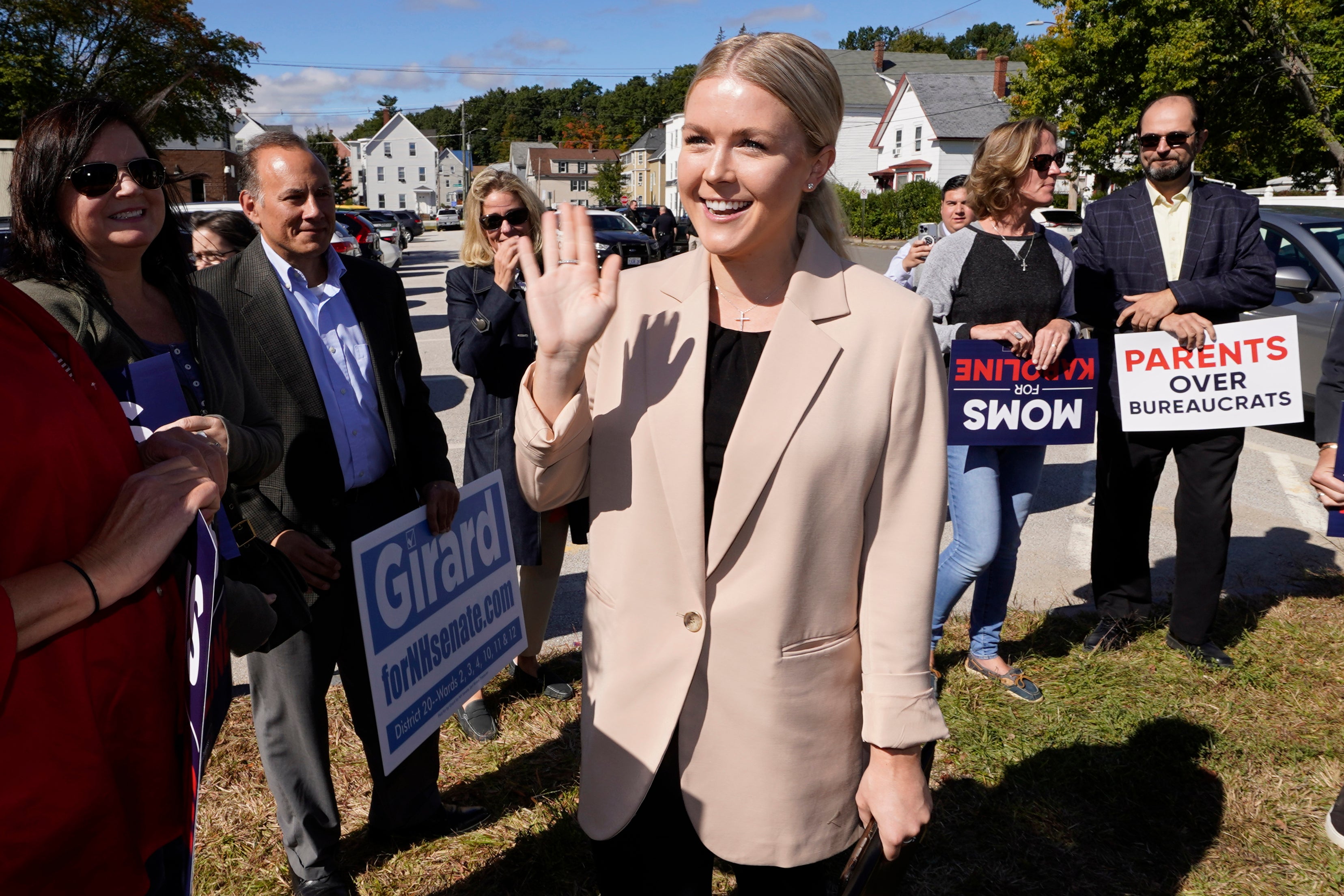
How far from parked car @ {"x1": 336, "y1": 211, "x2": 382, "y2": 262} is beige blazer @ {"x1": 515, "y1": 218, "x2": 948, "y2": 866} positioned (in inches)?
847

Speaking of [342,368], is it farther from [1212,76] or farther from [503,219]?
[1212,76]

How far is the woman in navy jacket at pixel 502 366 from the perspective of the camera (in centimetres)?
378

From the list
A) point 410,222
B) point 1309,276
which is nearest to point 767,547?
point 1309,276

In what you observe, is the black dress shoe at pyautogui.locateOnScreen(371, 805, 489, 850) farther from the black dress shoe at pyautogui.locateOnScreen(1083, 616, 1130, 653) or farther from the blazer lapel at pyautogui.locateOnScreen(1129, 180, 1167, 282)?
the blazer lapel at pyautogui.locateOnScreen(1129, 180, 1167, 282)

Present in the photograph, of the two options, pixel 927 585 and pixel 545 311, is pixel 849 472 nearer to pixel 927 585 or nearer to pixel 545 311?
pixel 927 585

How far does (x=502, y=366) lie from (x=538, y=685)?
4.75 feet

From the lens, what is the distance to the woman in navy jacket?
149 inches

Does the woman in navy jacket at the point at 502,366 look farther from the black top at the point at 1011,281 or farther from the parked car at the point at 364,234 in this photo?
the parked car at the point at 364,234

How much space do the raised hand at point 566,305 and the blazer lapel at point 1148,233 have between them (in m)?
3.32

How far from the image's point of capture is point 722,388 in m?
1.94

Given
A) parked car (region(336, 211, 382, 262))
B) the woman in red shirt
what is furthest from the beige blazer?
parked car (region(336, 211, 382, 262))

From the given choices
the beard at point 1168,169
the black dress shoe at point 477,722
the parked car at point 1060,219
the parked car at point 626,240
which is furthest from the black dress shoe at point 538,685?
the parked car at point 626,240

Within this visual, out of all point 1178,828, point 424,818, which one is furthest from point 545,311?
point 1178,828

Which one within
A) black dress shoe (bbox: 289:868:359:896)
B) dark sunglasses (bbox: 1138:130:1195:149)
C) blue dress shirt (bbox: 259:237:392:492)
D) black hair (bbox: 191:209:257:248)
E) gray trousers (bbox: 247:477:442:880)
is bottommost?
black dress shoe (bbox: 289:868:359:896)
